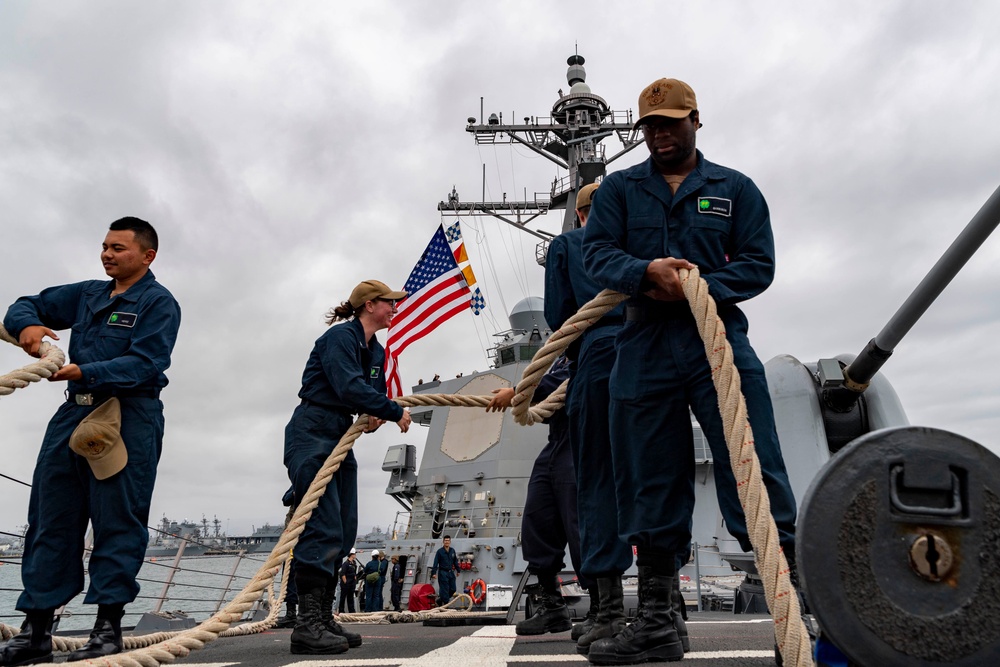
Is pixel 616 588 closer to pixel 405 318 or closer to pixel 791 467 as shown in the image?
pixel 791 467

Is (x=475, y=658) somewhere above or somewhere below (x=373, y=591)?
below

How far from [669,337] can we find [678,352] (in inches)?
2.2

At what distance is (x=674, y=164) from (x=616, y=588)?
135 centimetres

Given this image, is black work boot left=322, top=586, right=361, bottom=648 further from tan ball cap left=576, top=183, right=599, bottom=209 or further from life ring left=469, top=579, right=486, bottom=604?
life ring left=469, top=579, right=486, bottom=604

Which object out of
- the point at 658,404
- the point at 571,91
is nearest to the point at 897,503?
the point at 658,404

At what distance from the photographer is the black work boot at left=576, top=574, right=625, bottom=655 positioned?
93.3 inches

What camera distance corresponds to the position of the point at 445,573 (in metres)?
10.9

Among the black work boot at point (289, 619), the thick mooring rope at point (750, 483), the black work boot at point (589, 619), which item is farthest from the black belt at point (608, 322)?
the black work boot at point (289, 619)

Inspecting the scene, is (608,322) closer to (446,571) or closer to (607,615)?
(607,615)

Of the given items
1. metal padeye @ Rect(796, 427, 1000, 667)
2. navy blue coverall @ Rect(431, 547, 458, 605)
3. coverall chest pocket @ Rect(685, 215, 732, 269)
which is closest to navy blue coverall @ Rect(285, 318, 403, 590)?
coverall chest pocket @ Rect(685, 215, 732, 269)

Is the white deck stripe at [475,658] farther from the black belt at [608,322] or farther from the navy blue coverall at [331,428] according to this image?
the black belt at [608,322]

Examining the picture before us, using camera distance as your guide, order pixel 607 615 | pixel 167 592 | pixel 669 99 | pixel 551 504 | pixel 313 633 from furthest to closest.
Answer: pixel 167 592
pixel 551 504
pixel 313 633
pixel 607 615
pixel 669 99

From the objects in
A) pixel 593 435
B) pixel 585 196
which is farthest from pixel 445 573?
pixel 593 435

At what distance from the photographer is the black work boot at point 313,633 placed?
3031mm
